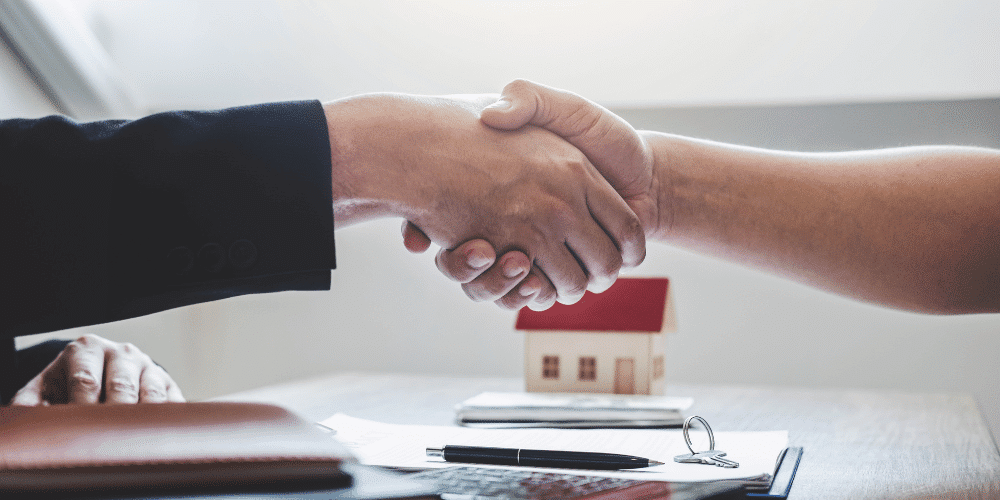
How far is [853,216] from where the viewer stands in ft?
3.53

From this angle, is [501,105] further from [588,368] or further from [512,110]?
[588,368]

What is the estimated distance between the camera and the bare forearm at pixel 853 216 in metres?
1.00

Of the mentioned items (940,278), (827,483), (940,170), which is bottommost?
(827,483)

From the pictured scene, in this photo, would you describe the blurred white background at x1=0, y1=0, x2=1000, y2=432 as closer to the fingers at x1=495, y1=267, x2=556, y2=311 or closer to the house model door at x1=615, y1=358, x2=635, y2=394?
the house model door at x1=615, y1=358, x2=635, y2=394

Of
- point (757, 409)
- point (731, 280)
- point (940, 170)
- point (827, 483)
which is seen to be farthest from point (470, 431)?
point (731, 280)

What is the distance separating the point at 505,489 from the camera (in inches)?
23.2

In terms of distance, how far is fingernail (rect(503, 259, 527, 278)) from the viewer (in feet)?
3.78

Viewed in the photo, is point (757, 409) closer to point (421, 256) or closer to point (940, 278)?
point (940, 278)

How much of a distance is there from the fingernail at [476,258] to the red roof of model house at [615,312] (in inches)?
10.3

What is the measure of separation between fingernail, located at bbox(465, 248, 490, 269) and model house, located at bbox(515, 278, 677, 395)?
0.26m

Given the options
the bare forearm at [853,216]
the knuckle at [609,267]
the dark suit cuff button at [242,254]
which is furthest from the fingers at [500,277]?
the dark suit cuff button at [242,254]

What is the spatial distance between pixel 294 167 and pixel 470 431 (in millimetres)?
349

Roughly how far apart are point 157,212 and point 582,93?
4.98 feet

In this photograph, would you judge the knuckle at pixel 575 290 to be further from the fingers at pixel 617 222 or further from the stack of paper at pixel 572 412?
the stack of paper at pixel 572 412
